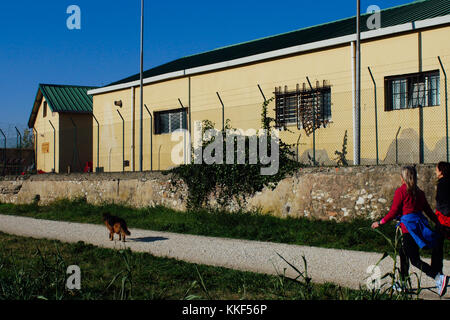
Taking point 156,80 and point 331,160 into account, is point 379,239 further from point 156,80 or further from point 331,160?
point 156,80

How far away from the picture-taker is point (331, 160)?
47.6ft

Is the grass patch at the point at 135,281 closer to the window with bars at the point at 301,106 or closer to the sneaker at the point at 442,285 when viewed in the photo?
the sneaker at the point at 442,285

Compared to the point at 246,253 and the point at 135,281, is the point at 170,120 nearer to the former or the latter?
the point at 246,253

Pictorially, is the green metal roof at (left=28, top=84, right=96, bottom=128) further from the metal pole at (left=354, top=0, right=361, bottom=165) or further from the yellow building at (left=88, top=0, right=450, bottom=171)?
the metal pole at (left=354, top=0, right=361, bottom=165)

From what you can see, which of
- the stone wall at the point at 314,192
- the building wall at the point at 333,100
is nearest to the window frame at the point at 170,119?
the building wall at the point at 333,100

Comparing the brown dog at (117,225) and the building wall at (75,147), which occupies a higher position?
the building wall at (75,147)

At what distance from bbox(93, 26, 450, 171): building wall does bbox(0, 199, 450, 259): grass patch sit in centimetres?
349

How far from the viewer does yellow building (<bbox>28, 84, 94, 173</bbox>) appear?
942 inches

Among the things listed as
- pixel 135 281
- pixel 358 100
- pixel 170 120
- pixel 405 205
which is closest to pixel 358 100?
pixel 358 100

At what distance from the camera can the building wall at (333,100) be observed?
44.0 feet

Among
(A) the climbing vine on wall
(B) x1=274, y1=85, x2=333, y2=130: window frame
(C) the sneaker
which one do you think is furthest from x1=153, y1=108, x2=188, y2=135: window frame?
(C) the sneaker

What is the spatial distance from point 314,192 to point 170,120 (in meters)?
10.3

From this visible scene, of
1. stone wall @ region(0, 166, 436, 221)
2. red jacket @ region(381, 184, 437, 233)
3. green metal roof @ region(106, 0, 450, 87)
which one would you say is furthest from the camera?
green metal roof @ region(106, 0, 450, 87)

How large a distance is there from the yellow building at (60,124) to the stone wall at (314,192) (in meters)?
7.94
